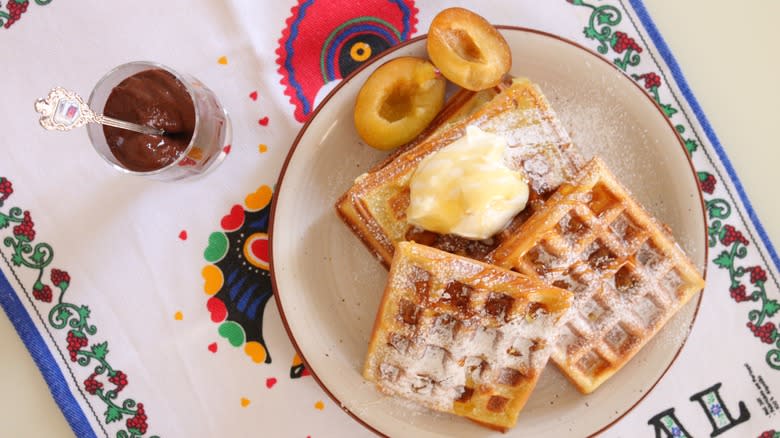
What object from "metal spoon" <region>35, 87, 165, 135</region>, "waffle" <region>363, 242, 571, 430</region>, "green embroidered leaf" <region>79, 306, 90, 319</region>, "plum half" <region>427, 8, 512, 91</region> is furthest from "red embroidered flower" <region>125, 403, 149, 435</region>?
"plum half" <region>427, 8, 512, 91</region>

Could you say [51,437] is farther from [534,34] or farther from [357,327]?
[534,34]

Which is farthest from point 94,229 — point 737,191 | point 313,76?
point 737,191

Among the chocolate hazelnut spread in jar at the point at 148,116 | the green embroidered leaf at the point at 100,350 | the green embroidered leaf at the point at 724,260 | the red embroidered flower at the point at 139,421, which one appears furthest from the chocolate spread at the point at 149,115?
the green embroidered leaf at the point at 724,260

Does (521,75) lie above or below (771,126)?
above

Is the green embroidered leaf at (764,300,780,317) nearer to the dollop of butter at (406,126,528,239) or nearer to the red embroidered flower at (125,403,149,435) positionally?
the dollop of butter at (406,126,528,239)

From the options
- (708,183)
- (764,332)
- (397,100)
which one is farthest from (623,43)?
(764,332)

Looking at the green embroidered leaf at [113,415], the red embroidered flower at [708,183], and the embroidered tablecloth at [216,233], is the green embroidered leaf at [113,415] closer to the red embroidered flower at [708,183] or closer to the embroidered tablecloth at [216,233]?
the embroidered tablecloth at [216,233]
